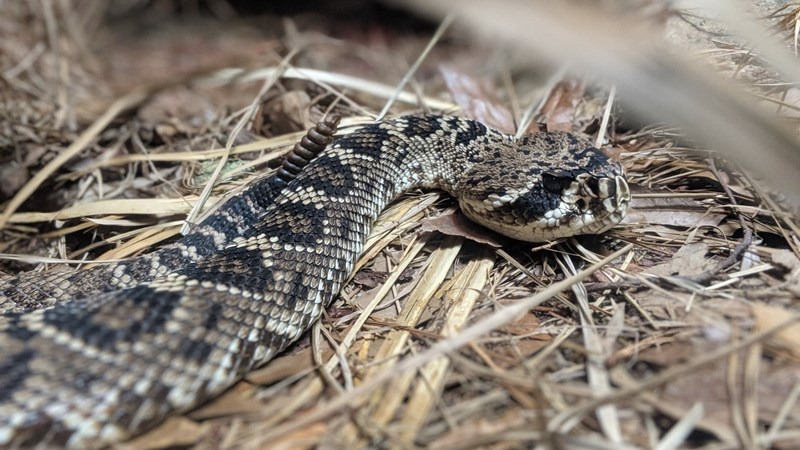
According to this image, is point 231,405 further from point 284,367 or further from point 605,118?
point 605,118

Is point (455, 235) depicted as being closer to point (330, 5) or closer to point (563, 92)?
point (563, 92)

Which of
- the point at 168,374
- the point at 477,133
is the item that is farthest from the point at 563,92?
the point at 168,374

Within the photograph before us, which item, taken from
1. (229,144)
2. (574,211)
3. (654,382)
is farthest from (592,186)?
(229,144)

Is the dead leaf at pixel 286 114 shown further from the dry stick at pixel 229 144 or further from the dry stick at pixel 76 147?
the dry stick at pixel 76 147

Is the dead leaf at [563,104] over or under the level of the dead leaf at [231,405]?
over

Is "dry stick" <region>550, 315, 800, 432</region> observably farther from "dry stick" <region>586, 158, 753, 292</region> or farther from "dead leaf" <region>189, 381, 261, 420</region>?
"dead leaf" <region>189, 381, 261, 420</region>

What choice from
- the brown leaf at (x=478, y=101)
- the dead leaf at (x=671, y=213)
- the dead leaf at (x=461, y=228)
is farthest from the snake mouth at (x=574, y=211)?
the brown leaf at (x=478, y=101)
